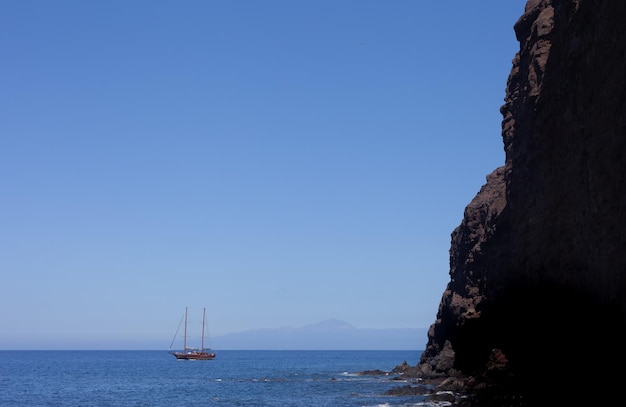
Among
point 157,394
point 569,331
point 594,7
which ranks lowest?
point 157,394

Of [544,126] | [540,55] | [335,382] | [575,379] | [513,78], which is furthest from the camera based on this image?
[335,382]

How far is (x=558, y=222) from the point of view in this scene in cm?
4628

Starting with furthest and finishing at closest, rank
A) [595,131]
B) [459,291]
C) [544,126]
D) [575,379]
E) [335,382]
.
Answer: [335,382] < [459,291] < [544,126] < [575,379] < [595,131]

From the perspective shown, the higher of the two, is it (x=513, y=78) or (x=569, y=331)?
(x=513, y=78)

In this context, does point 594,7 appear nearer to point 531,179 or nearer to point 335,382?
point 531,179

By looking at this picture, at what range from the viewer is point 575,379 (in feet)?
144

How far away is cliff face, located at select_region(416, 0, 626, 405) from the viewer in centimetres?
3709

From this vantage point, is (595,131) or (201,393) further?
(201,393)

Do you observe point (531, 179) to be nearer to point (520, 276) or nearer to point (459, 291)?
point (520, 276)

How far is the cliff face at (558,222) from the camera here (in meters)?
37.1

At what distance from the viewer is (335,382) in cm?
9400

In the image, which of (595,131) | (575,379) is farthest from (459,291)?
(595,131)

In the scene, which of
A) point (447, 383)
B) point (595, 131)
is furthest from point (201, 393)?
point (595, 131)

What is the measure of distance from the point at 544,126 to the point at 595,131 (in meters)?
11.2
